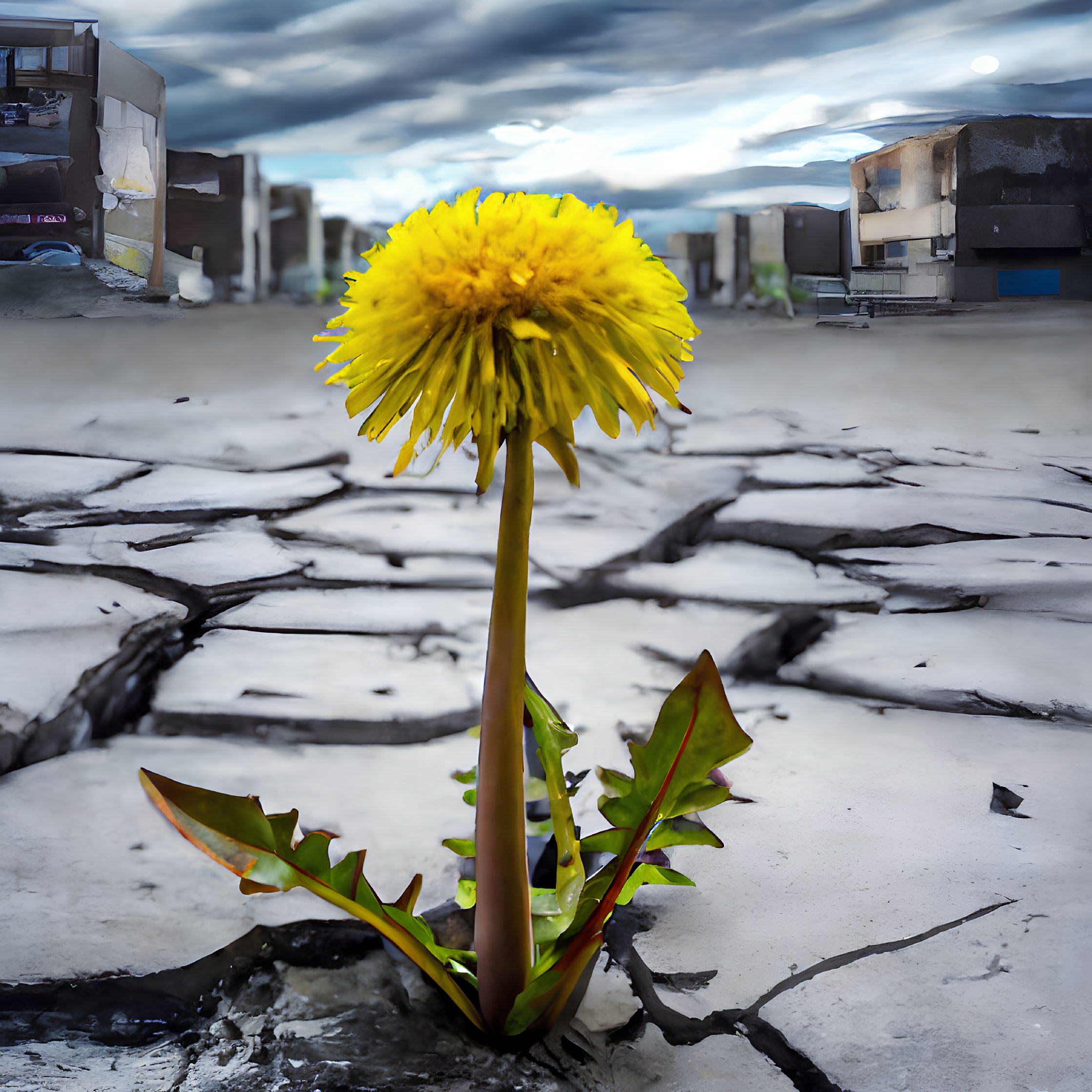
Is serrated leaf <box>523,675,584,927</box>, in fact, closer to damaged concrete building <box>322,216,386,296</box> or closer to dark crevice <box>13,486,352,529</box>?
dark crevice <box>13,486,352,529</box>

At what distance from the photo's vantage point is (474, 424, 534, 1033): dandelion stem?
0.36 metres

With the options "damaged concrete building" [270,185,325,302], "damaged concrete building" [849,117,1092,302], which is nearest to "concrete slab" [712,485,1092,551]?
"damaged concrete building" [849,117,1092,302]

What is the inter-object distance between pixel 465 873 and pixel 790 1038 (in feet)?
0.69

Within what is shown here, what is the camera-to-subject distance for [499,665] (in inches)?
14.5

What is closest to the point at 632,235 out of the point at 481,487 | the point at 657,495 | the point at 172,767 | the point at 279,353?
the point at 481,487

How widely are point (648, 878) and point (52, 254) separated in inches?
100

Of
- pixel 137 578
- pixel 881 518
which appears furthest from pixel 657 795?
pixel 881 518

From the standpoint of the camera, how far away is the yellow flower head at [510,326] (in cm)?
32

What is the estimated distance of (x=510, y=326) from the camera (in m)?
0.32

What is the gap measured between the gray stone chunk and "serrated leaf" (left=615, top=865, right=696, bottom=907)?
0.39 metres

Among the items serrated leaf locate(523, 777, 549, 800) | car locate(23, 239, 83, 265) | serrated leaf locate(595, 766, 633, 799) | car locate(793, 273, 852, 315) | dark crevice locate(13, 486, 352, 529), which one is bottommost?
serrated leaf locate(523, 777, 549, 800)

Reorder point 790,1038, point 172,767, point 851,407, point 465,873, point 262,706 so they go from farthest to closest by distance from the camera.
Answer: point 851,407, point 262,706, point 172,767, point 465,873, point 790,1038

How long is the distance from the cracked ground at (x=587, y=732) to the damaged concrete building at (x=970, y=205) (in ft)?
2.95

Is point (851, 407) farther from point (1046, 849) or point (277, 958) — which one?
point (277, 958)
